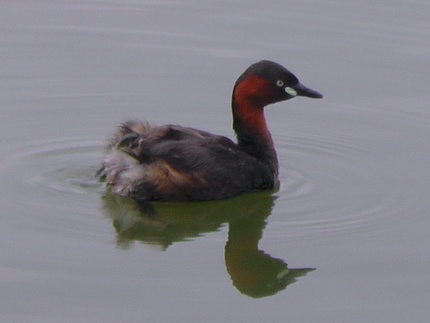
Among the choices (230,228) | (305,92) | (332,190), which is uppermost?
(305,92)

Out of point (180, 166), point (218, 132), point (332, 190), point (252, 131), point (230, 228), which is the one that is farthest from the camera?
point (218, 132)

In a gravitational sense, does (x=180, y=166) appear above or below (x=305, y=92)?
below

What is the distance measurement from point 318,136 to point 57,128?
5.89ft

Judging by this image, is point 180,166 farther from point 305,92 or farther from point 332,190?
point 305,92

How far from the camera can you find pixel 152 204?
869 cm

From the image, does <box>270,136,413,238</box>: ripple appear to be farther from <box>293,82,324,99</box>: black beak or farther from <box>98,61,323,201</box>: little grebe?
<box>293,82,324,99</box>: black beak

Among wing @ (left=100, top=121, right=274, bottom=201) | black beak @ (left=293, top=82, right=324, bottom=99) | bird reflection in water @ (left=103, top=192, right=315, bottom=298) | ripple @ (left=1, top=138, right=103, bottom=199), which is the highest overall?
black beak @ (left=293, top=82, right=324, bottom=99)

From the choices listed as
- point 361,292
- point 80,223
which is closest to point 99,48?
point 80,223

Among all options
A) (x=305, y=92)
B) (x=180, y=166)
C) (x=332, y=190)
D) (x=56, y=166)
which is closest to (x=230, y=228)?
(x=180, y=166)

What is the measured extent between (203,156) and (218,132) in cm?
121

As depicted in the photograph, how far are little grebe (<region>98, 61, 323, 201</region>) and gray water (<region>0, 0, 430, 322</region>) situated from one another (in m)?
0.11

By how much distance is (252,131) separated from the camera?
9.10 metres

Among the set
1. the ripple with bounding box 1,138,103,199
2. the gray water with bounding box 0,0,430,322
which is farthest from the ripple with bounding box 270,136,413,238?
the ripple with bounding box 1,138,103,199

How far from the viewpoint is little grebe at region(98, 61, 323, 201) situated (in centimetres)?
860
